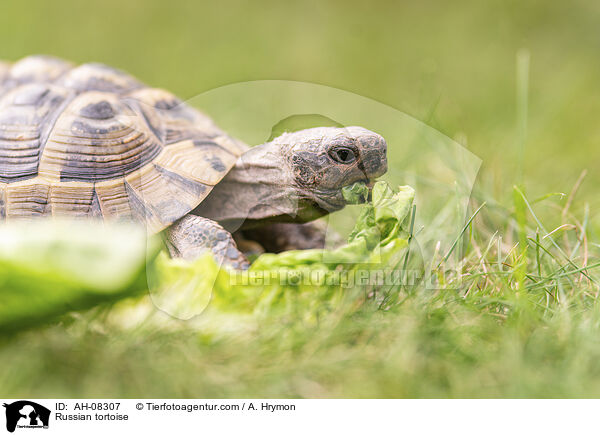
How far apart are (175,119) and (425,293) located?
1.55 metres

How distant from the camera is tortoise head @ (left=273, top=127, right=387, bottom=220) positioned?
2398mm

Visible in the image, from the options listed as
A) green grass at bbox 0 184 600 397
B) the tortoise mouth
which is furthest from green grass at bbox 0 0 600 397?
the tortoise mouth

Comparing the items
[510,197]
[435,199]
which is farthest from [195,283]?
[510,197]

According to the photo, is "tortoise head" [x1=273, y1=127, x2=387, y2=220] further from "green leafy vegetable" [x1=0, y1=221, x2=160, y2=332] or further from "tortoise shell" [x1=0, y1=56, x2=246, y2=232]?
"green leafy vegetable" [x1=0, y1=221, x2=160, y2=332]

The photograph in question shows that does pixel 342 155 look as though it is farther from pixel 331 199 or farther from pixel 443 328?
pixel 443 328

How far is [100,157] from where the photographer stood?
2.66 meters

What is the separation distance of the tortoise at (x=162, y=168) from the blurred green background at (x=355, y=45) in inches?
122

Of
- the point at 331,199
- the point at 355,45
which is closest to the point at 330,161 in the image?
the point at 331,199

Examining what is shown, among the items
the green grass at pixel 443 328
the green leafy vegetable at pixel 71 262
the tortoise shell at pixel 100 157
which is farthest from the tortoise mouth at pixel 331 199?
the green leafy vegetable at pixel 71 262
